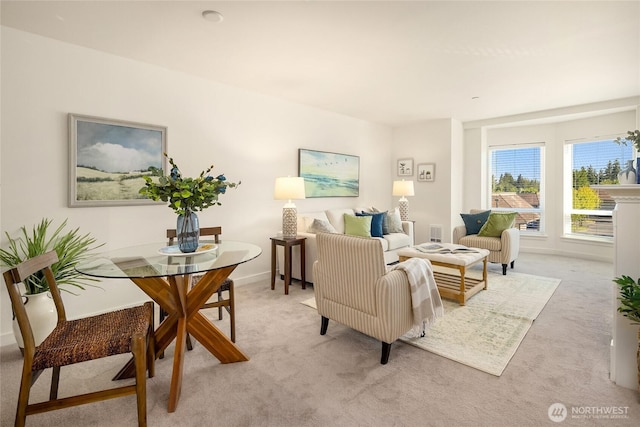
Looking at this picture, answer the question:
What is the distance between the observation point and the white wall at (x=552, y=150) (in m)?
5.43

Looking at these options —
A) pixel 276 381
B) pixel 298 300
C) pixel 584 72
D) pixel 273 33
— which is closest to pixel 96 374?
pixel 276 381

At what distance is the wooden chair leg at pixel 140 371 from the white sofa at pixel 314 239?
2395mm

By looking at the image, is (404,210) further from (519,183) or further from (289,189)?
(289,189)

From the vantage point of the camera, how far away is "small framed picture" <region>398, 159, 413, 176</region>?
653 centimetres

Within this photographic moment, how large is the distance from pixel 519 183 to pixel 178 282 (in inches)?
259

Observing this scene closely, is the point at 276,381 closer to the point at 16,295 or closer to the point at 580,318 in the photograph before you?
the point at 16,295

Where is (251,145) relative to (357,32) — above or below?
below

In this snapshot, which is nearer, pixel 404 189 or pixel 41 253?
pixel 41 253

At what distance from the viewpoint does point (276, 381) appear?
206 centimetres

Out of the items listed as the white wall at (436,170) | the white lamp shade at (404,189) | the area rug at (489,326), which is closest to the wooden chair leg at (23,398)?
the area rug at (489,326)

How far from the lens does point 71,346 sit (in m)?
1.54

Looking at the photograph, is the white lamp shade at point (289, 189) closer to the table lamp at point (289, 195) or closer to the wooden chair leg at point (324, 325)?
the table lamp at point (289, 195)

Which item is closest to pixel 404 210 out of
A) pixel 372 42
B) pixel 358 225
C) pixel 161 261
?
pixel 358 225

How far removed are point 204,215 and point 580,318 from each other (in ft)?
13.0
